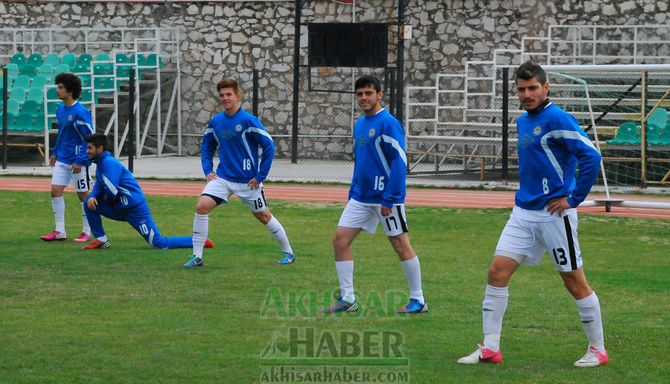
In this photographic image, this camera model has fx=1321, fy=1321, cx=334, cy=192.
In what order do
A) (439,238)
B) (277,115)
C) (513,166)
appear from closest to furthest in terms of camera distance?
(439,238)
(513,166)
(277,115)

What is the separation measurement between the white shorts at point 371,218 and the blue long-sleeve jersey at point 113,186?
415 cm

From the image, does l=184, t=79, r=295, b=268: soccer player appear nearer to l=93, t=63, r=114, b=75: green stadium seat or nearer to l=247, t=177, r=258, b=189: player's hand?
l=247, t=177, r=258, b=189: player's hand

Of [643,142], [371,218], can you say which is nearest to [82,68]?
[643,142]

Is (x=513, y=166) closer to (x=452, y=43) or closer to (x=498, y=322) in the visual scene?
(x=452, y=43)

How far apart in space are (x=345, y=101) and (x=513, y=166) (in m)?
4.79

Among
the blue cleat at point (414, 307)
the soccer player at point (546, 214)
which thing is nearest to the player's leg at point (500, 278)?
the soccer player at point (546, 214)

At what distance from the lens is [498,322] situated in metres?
8.25

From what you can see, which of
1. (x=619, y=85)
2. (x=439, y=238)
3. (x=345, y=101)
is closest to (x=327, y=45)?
(x=345, y=101)

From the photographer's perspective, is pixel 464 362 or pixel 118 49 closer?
pixel 464 362

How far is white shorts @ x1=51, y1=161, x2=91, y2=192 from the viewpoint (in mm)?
14734

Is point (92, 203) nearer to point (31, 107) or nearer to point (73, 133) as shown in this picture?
point (73, 133)

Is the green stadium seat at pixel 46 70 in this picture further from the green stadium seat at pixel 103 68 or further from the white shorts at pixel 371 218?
the white shorts at pixel 371 218

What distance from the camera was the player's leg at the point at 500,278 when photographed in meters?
8.22

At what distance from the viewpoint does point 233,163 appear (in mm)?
12703
